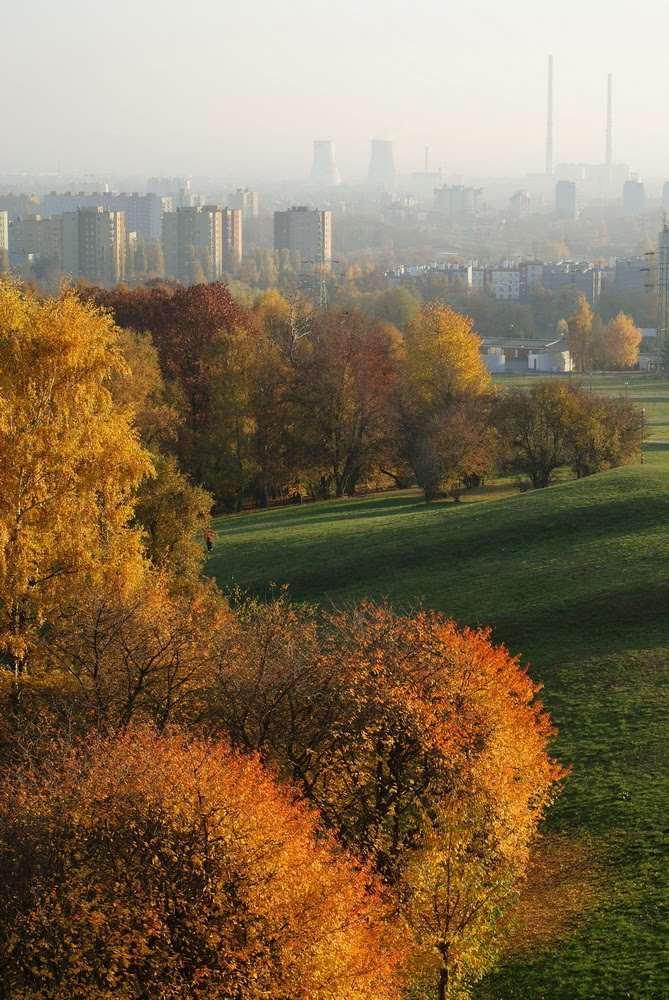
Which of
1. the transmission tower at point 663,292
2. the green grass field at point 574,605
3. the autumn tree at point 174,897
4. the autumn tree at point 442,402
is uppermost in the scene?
the transmission tower at point 663,292

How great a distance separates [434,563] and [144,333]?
3084 cm

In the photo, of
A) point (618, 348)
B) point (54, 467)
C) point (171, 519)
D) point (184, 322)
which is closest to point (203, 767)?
point (54, 467)

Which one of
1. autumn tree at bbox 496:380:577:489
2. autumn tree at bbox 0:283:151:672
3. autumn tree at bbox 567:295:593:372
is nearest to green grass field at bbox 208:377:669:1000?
autumn tree at bbox 496:380:577:489

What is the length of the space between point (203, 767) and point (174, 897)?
2515 millimetres

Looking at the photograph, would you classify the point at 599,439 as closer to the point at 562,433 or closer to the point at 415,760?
the point at 562,433

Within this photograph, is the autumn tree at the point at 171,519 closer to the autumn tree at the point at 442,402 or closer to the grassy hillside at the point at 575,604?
the grassy hillside at the point at 575,604

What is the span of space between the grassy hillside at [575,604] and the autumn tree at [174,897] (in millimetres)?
5244

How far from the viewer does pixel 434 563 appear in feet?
145

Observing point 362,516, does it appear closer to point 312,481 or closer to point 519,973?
point 312,481

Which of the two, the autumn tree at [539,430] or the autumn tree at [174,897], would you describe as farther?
the autumn tree at [539,430]

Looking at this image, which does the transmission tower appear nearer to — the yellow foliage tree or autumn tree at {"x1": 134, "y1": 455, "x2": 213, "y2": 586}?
the yellow foliage tree

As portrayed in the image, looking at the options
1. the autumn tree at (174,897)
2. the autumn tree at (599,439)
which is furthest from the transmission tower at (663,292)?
the autumn tree at (174,897)

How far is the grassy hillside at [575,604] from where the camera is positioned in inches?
825

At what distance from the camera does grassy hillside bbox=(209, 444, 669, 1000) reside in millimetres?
20953
